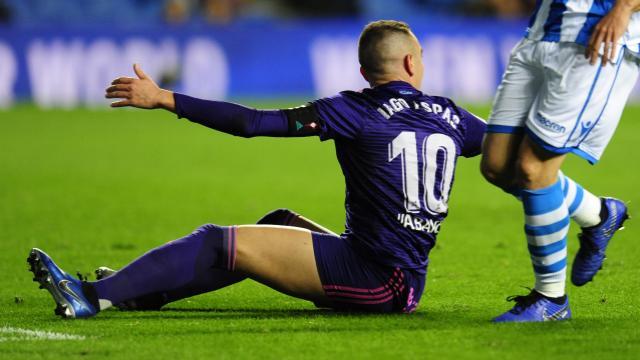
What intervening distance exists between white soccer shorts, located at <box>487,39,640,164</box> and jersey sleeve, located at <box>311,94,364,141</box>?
1.92 feet

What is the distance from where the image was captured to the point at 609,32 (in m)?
4.55

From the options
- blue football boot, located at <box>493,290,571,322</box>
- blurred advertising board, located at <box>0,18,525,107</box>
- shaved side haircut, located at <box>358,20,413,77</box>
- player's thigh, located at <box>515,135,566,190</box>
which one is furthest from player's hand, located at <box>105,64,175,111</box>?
blurred advertising board, located at <box>0,18,525,107</box>

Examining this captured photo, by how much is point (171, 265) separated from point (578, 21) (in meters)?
1.91

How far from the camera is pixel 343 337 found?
4602mm

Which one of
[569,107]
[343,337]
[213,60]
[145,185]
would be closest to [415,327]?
[343,337]

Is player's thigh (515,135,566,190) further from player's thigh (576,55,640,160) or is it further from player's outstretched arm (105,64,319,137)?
player's outstretched arm (105,64,319,137)

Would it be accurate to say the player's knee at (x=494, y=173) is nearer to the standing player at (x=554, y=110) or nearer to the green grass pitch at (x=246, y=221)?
the standing player at (x=554, y=110)

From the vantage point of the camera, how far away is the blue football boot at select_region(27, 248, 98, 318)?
4.84 m

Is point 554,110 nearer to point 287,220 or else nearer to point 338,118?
point 338,118

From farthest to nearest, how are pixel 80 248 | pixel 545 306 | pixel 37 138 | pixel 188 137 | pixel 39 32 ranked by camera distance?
pixel 39 32, pixel 188 137, pixel 37 138, pixel 80 248, pixel 545 306

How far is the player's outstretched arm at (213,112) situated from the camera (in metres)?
4.59

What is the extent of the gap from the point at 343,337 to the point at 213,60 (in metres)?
16.5

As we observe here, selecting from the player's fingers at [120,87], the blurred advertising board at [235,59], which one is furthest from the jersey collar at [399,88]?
the blurred advertising board at [235,59]

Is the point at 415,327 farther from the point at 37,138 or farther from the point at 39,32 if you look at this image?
the point at 39,32
